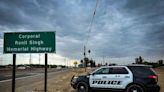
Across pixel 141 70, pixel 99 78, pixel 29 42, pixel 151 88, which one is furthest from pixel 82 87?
pixel 29 42

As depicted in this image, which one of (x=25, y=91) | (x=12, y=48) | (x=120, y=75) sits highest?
(x=12, y=48)

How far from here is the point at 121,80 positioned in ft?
47.0

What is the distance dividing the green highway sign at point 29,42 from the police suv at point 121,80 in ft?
14.7

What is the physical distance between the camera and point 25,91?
16.8 m

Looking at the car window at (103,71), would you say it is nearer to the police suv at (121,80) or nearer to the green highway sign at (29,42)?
the police suv at (121,80)

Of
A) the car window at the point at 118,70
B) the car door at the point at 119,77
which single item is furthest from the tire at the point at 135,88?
the car window at the point at 118,70

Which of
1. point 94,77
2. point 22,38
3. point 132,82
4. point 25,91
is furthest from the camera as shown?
point 25,91

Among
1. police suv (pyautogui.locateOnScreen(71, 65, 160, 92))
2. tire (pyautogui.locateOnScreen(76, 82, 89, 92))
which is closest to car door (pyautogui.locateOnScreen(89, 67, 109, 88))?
police suv (pyautogui.locateOnScreen(71, 65, 160, 92))

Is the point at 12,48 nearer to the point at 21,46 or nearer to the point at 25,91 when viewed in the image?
the point at 21,46

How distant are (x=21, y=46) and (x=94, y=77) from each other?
5.29 meters

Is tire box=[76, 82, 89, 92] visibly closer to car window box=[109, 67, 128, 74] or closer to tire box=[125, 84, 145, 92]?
car window box=[109, 67, 128, 74]

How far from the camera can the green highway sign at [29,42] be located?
11289 mm

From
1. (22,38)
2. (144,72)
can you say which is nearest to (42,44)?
(22,38)

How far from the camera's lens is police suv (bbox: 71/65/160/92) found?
1378 centimetres
